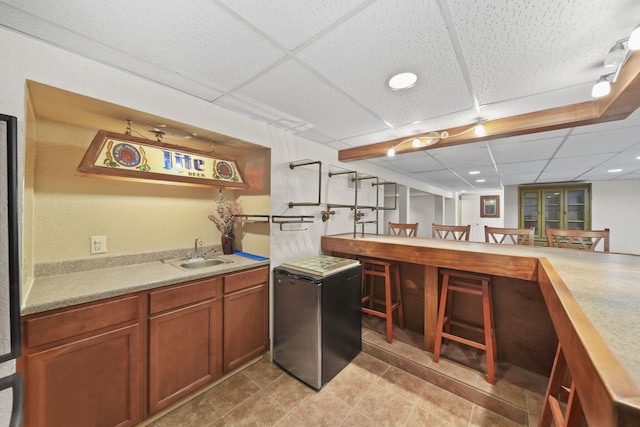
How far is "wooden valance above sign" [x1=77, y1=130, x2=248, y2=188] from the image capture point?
153 centimetres

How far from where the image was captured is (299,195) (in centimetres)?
261

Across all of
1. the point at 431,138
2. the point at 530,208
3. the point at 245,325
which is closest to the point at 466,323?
the point at 431,138

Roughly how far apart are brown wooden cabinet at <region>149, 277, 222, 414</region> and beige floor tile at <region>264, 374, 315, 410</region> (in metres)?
0.46

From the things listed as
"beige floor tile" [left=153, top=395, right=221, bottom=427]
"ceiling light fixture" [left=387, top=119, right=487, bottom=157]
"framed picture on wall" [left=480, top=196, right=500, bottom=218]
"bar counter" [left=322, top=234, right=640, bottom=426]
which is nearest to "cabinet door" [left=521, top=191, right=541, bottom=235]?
"framed picture on wall" [left=480, top=196, right=500, bottom=218]

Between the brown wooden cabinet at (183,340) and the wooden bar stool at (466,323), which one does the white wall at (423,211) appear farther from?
the brown wooden cabinet at (183,340)

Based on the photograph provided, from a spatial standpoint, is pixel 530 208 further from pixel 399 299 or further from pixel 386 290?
pixel 386 290

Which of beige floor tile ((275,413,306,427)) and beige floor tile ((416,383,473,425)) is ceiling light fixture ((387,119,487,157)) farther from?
beige floor tile ((275,413,306,427))

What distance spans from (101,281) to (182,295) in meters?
0.49

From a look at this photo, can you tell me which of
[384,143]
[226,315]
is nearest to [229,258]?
[226,315]

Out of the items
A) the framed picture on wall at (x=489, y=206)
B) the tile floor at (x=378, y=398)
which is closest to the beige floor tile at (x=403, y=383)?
the tile floor at (x=378, y=398)

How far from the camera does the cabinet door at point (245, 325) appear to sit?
1966mm

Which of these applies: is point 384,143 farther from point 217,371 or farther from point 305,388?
point 217,371

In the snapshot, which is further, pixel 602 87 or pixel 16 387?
pixel 602 87

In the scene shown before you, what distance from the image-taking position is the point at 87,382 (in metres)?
1.32
